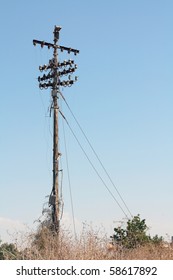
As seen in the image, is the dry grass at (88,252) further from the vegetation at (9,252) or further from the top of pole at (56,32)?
the top of pole at (56,32)

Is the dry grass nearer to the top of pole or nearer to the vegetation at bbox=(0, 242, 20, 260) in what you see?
the vegetation at bbox=(0, 242, 20, 260)

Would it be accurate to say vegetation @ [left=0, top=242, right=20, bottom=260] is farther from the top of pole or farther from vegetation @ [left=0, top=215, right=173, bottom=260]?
the top of pole

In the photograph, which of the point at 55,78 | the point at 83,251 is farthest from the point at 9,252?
the point at 55,78

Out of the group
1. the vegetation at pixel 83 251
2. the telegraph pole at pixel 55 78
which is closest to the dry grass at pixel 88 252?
the vegetation at pixel 83 251

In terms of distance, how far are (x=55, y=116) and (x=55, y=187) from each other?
324 centimetres

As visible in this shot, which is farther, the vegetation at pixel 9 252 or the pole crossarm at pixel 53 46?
the pole crossarm at pixel 53 46

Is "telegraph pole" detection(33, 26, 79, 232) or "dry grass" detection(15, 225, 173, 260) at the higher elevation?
"telegraph pole" detection(33, 26, 79, 232)

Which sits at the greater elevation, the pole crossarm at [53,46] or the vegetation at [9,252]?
the pole crossarm at [53,46]

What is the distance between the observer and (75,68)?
24.6 meters

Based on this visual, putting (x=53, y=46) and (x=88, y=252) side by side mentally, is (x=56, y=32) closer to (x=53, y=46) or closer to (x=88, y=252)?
(x=53, y=46)

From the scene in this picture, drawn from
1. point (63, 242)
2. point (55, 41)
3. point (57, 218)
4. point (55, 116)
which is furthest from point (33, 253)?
point (55, 41)

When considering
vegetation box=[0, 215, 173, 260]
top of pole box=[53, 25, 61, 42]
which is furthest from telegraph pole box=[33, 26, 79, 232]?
vegetation box=[0, 215, 173, 260]

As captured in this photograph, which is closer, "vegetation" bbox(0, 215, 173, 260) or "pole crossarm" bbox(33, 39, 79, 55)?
"vegetation" bbox(0, 215, 173, 260)
